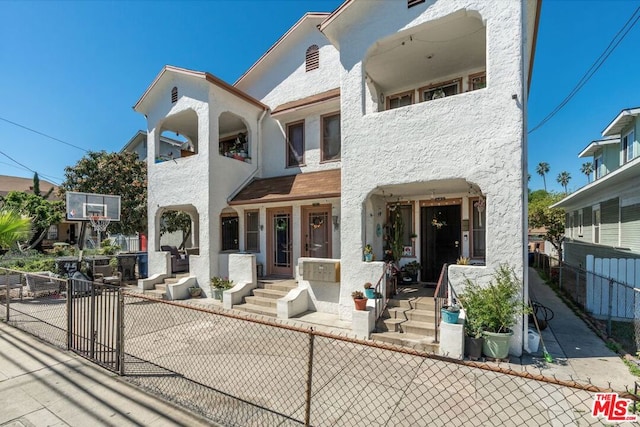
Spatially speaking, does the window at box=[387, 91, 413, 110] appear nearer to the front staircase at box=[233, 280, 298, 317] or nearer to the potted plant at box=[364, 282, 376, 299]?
the potted plant at box=[364, 282, 376, 299]

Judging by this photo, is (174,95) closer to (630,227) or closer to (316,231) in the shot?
(316,231)

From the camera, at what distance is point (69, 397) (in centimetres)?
415

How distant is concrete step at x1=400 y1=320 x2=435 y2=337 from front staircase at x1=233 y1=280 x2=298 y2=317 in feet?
12.0

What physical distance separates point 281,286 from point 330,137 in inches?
217

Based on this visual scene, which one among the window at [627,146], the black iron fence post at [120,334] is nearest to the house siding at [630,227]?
the window at [627,146]

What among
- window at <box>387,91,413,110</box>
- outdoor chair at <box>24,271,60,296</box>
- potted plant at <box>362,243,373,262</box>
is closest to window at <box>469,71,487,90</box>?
window at <box>387,91,413,110</box>

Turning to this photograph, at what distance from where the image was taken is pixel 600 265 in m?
8.52

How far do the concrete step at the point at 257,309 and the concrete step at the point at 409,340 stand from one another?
10.7 feet

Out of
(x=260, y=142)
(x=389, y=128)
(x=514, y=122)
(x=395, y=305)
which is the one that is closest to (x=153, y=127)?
(x=260, y=142)

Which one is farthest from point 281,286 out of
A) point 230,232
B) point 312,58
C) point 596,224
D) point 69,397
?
point 596,224

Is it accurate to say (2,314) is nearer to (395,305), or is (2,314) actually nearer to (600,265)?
(395,305)

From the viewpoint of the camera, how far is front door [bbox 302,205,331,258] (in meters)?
10.0

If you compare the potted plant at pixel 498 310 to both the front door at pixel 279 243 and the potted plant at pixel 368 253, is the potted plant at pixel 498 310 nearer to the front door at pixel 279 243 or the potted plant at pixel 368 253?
the potted plant at pixel 368 253

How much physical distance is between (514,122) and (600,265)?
229 inches
